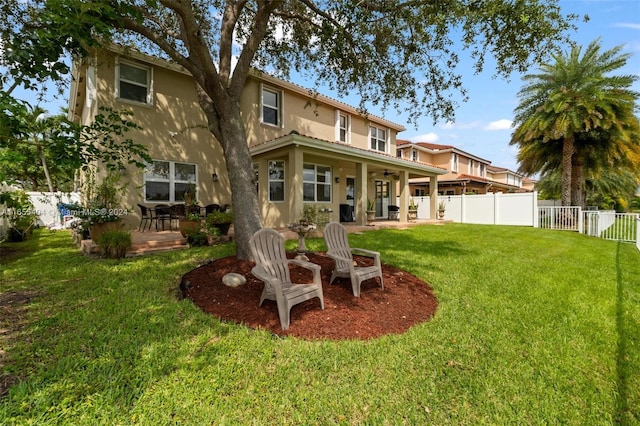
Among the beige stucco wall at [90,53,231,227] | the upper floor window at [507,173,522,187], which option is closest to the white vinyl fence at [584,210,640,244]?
the beige stucco wall at [90,53,231,227]

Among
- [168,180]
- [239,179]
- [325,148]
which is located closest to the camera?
[239,179]

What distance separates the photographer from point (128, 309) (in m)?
3.90

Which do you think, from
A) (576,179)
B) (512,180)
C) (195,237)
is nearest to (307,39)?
(195,237)

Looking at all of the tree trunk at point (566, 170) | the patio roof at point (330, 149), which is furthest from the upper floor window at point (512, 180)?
the patio roof at point (330, 149)

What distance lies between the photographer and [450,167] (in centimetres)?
2675

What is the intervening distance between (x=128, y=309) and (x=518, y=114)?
20.8 meters

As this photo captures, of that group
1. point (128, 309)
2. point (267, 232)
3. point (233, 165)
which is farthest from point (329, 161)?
point (128, 309)

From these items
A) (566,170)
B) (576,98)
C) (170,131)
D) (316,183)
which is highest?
(576,98)

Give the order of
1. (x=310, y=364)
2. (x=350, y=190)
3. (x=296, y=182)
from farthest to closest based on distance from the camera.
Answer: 1. (x=350, y=190)
2. (x=296, y=182)
3. (x=310, y=364)

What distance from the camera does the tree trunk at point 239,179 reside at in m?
5.83

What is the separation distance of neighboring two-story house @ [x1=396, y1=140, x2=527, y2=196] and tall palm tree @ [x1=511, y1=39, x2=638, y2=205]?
6907 millimetres

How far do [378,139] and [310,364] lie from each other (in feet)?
56.1

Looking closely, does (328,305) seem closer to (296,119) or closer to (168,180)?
(168,180)

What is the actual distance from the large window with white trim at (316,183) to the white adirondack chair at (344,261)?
25.1ft
